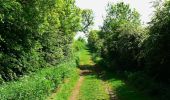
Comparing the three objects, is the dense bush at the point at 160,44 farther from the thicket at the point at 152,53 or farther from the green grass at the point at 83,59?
the green grass at the point at 83,59

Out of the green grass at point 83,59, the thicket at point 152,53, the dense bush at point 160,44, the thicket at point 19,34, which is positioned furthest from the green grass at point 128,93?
the green grass at point 83,59

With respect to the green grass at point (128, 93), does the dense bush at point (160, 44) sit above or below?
above

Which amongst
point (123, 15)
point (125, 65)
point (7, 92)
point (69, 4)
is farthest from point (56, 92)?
point (123, 15)

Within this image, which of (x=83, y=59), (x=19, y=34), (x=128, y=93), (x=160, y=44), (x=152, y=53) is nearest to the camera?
(x=19, y=34)

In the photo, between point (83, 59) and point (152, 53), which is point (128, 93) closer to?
point (152, 53)

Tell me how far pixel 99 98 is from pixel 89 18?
324 feet

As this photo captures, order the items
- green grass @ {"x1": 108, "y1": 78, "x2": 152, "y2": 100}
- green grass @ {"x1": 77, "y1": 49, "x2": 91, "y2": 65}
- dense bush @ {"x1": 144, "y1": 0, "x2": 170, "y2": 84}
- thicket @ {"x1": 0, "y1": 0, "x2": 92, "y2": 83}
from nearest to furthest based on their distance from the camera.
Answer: thicket @ {"x1": 0, "y1": 0, "x2": 92, "y2": 83} < dense bush @ {"x1": 144, "y1": 0, "x2": 170, "y2": 84} < green grass @ {"x1": 108, "y1": 78, "x2": 152, "y2": 100} < green grass @ {"x1": 77, "y1": 49, "x2": 91, "y2": 65}

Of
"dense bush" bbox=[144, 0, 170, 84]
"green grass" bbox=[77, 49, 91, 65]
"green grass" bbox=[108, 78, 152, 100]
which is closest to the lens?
"dense bush" bbox=[144, 0, 170, 84]

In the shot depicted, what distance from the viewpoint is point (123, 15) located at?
82.8 m

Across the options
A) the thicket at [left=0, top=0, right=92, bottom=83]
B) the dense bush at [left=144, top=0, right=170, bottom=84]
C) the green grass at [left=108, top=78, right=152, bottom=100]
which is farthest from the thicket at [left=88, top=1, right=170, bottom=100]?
the thicket at [left=0, top=0, right=92, bottom=83]

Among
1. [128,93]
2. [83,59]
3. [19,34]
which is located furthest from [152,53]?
[83,59]

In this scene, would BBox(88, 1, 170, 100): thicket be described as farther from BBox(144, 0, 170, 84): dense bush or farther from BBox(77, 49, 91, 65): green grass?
BBox(77, 49, 91, 65): green grass

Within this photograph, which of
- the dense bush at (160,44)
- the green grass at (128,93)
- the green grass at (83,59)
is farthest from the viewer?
the green grass at (83,59)

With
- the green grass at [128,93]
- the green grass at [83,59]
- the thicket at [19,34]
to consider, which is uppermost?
the thicket at [19,34]
